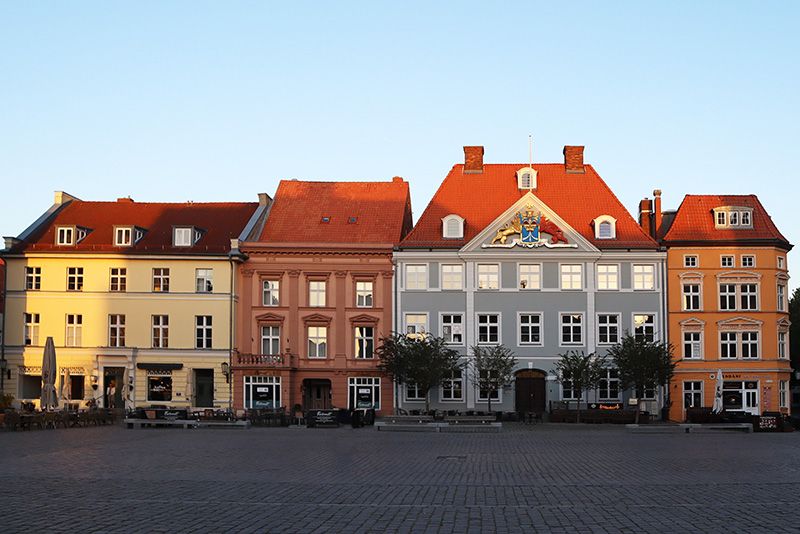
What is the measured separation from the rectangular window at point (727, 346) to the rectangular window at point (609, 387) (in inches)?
248

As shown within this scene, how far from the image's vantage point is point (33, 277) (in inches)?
2154

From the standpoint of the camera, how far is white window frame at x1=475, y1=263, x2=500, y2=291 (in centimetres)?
5381

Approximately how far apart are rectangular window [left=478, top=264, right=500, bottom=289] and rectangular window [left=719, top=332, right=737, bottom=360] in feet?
43.8

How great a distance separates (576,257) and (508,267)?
394 centimetres

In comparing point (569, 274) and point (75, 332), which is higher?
point (569, 274)

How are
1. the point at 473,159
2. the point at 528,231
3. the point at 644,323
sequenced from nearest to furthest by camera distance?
the point at 644,323
the point at 528,231
the point at 473,159

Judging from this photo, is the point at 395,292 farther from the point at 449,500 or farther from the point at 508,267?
the point at 449,500

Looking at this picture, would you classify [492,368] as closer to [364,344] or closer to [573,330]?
[573,330]

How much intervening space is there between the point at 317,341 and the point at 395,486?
36799mm

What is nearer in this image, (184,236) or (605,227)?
(605,227)

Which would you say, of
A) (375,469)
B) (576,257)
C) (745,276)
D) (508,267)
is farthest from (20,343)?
(745,276)

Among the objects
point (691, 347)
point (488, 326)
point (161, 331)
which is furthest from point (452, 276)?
point (161, 331)

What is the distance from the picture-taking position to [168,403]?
2109 inches

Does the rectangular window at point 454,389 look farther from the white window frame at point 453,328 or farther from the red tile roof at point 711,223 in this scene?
the red tile roof at point 711,223
